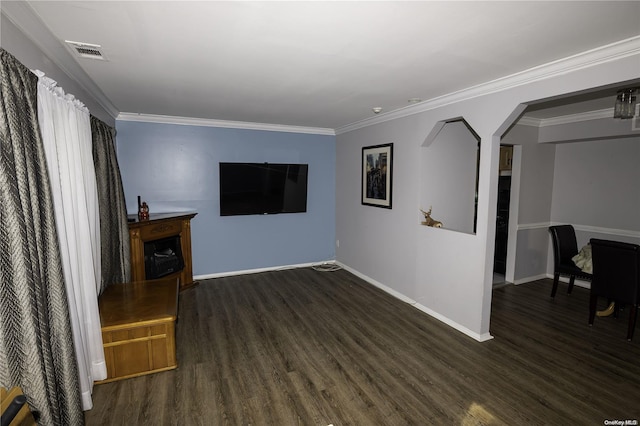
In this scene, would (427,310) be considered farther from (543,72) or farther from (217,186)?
(217,186)

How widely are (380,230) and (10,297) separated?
12.6ft

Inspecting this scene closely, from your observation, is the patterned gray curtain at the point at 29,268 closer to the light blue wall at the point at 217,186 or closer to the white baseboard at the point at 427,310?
the light blue wall at the point at 217,186

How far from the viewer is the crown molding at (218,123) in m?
4.24

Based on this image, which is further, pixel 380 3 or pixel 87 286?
pixel 87 286

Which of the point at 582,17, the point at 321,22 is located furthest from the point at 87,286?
the point at 582,17

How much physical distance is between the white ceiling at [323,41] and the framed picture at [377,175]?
1151 millimetres

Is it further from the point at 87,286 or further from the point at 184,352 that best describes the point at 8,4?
the point at 184,352

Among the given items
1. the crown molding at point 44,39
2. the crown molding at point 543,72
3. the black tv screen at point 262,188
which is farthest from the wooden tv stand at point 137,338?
the crown molding at point 543,72

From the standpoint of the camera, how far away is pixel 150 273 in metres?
3.94

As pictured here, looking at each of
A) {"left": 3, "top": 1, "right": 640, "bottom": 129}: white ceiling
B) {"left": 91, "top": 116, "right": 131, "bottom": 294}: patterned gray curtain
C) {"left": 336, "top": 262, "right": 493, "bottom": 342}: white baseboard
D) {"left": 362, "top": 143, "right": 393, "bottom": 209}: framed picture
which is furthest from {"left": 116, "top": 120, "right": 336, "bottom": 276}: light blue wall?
{"left": 3, "top": 1, "right": 640, "bottom": 129}: white ceiling

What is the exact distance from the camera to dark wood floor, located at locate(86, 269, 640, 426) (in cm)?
213

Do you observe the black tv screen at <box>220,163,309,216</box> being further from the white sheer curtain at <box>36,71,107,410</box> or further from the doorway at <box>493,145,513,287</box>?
the doorway at <box>493,145,513,287</box>

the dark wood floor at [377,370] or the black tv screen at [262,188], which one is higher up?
the black tv screen at [262,188]

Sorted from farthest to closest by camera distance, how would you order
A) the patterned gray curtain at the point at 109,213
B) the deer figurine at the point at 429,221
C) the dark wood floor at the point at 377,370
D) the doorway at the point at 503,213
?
the doorway at the point at 503,213 < the deer figurine at the point at 429,221 < the patterned gray curtain at the point at 109,213 < the dark wood floor at the point at 377,370
